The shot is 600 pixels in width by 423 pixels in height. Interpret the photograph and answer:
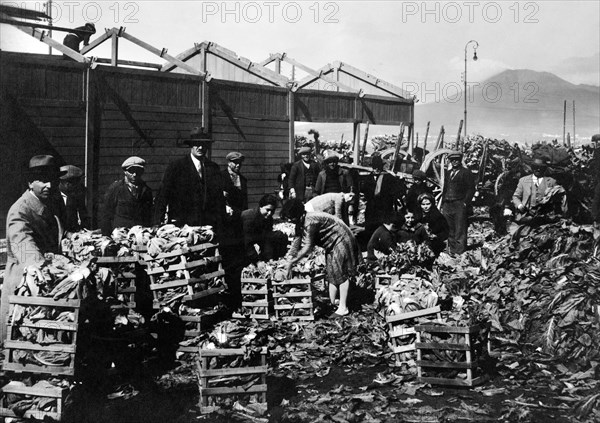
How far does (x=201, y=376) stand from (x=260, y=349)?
559 mm

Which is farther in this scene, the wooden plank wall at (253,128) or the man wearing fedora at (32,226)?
the wooden plank wall at (253,128)

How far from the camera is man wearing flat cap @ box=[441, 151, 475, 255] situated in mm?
11023

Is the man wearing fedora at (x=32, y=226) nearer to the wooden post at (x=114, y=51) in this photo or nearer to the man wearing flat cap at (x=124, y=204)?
the man wearing flat cap at (x=124, y=204)

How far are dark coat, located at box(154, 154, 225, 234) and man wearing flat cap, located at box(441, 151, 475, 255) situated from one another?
15.9ft

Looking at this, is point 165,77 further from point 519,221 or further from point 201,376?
point 201,376

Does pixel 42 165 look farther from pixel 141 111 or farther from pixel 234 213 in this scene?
pixel 141 111

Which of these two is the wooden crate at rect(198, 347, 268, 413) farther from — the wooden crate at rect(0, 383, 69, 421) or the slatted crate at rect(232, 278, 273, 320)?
the slatted crate at rect(232, 278, 273, 320)

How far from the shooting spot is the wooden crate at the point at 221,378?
16.8ft

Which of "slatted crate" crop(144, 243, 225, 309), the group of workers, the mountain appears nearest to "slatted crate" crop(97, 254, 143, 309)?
"slatted crate" crop(144, 243, 225, 309)

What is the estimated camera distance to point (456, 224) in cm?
1116

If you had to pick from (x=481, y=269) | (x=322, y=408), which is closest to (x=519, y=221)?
(x=481, y=269)

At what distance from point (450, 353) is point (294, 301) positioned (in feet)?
8.79

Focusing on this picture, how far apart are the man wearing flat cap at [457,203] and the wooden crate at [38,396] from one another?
25.9 feet

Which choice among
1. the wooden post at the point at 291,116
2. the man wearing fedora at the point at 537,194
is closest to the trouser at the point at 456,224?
the man wearing fedora at the point at 537,194
